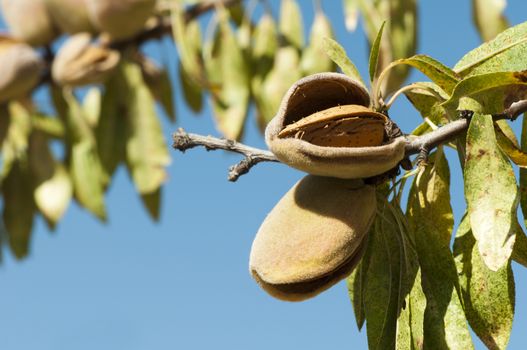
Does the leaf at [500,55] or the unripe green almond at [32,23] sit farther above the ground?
the unripe green almond at [32,23]

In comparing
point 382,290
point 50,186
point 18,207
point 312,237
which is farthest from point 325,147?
point 18,207

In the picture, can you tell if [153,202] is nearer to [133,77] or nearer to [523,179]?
[133,77]

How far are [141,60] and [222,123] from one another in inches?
26.8

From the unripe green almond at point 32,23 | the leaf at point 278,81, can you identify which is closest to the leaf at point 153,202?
the leaf at point 278,81

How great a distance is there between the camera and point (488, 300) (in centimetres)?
95

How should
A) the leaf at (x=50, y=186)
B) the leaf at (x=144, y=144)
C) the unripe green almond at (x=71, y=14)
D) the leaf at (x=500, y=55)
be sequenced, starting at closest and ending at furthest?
the leaf at (x=500, y=55) → the leaf at (x=144, y=144) → the unripe green almond at (x=71, y=14) → the leaf at (x=50, y=186)

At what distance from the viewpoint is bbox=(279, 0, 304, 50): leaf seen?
303 centimetres

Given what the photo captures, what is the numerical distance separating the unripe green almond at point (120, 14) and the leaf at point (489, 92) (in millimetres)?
2060

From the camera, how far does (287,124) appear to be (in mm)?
938

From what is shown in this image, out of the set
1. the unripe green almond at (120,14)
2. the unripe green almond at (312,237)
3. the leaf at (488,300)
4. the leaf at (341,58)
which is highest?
the unripe green almond at (120,14)

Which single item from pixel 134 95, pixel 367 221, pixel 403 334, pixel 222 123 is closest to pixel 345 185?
pixel 367 221

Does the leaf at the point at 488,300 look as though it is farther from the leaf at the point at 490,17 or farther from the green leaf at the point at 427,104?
the leaf at the point at 490,17

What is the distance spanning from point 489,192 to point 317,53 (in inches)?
81.0

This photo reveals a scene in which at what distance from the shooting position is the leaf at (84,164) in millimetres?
3178
